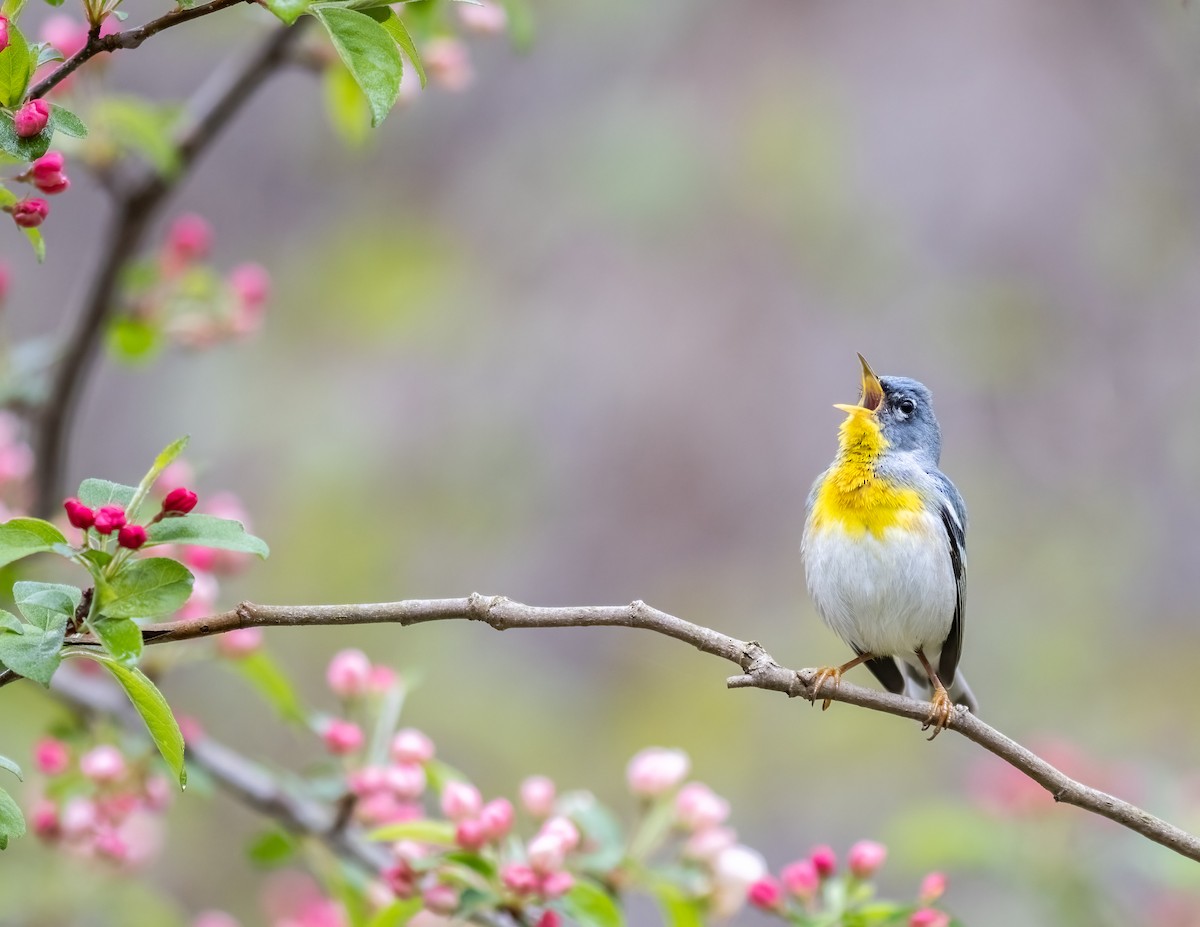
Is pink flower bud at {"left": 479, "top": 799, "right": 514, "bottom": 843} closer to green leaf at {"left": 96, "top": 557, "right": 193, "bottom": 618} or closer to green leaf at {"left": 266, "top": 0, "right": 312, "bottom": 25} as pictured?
green leaf at {"left": 96, "top": 557, "right": 193, "bottom": 618}

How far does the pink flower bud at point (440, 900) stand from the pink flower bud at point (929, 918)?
2.26 feet

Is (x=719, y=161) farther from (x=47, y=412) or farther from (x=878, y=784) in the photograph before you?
(x=47, y=412)

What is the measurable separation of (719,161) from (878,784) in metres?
3.18

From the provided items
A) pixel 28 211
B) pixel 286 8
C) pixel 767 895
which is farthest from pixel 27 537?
pixel 767 895

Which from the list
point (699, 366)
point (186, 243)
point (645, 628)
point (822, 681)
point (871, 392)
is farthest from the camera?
point (699, 366)

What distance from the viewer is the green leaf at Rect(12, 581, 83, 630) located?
135 centimetres

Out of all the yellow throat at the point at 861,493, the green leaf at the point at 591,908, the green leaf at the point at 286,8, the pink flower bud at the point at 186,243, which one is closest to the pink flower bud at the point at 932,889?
the green leaf at the point at 591,908

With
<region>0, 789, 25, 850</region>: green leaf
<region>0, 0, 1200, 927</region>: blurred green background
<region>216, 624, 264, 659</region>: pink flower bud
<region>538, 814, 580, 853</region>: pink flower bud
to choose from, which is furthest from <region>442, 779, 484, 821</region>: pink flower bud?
<region>0, 0, 1200, 927</region>: blurred green background

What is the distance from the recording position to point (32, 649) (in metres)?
1.30

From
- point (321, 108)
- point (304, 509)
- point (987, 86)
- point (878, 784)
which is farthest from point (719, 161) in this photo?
point (878, 784)

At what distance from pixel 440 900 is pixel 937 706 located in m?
0.82

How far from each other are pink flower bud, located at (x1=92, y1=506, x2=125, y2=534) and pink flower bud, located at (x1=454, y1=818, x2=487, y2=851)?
87 cm

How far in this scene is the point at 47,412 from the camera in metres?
2.72

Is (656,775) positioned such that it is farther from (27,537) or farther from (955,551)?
(27,537)
